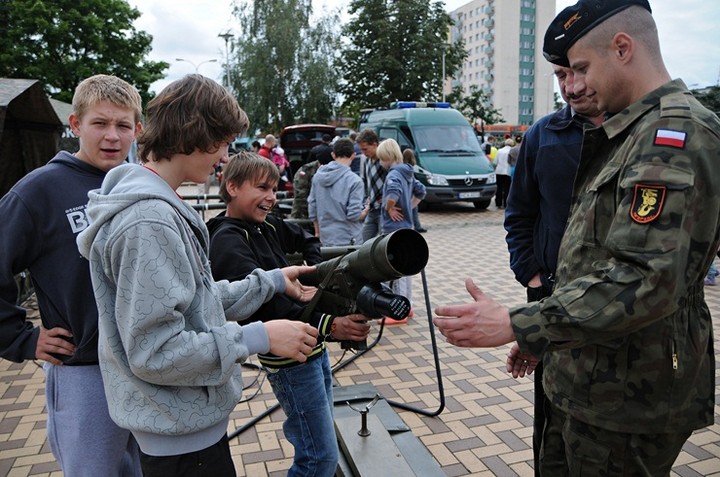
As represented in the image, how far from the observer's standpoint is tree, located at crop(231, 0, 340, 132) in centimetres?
2909

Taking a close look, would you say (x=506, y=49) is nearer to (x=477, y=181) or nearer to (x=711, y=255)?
(x=477, y=181)

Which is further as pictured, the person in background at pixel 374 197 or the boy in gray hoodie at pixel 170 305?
the person in background at pixel 374 197

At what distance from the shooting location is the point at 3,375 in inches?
187

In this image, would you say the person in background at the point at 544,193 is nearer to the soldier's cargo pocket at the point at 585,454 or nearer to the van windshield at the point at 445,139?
the soldier's cargo pocket at the point at 585,454

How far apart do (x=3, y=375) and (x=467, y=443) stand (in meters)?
3.99

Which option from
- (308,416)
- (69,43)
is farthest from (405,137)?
(69,43)

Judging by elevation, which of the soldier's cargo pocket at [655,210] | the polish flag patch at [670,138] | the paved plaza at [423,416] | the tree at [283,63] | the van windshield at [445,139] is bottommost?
the paved plaza at [423,416]

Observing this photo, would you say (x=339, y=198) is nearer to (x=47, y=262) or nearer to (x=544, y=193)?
(x=544, y=193)

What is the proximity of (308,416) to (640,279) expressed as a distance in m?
1.44

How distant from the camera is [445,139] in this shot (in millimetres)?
14594

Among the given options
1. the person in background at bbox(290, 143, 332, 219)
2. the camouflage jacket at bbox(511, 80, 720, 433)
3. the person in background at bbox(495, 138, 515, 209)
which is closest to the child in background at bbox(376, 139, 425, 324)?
the person in background at bbox(290, 143, 332, 219)

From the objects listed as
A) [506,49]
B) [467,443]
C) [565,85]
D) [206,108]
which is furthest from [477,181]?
[506,49]

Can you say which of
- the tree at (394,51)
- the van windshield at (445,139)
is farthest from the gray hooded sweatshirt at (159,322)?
the tree at (394,51)

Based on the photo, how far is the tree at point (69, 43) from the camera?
1082 inches
